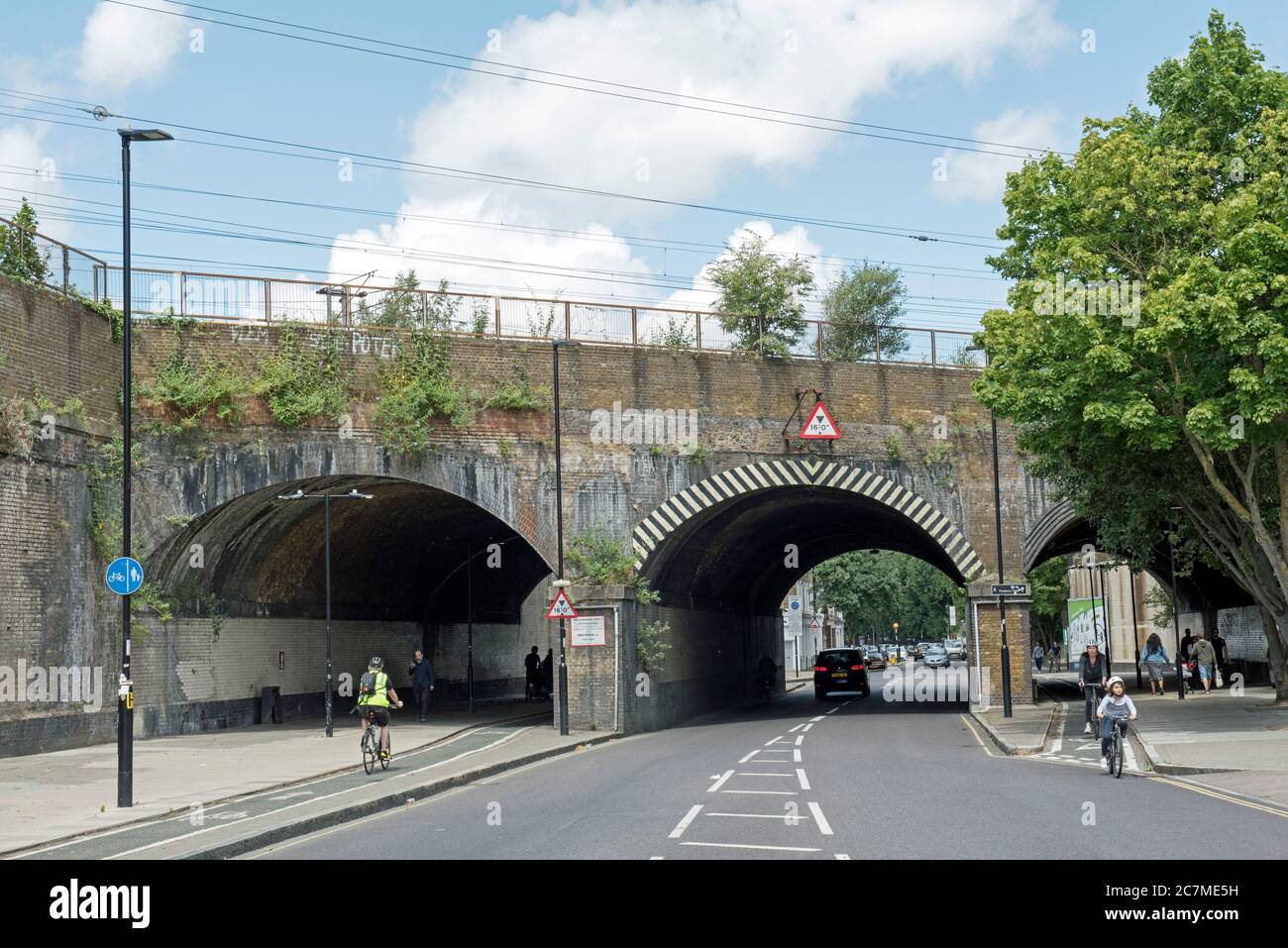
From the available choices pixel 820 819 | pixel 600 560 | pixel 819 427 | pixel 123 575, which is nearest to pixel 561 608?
pixel 600 560

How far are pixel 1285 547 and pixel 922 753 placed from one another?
8005mm

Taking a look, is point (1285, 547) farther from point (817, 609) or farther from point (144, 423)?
point (817, 609)

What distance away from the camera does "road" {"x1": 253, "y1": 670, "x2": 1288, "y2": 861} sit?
37.9 ft

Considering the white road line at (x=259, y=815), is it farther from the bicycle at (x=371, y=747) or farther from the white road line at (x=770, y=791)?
the white road line at (x=770, y=791)

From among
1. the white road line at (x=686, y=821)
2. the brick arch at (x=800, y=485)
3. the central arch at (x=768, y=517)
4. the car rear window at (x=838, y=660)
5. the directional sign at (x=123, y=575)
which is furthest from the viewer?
the car rear window at (x=838, y=660)

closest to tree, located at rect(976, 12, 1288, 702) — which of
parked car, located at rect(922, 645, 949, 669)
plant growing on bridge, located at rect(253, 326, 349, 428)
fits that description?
plant growing on bridge, located at rect(253, 326, 349, 428)

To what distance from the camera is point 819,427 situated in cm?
3188

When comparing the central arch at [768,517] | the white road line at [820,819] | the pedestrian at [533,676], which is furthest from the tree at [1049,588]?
the white road line at [820,819]

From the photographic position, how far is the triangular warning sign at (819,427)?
1251 inches

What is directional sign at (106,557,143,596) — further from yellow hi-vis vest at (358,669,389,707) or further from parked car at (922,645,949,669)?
parked car at (922,645,949,669)

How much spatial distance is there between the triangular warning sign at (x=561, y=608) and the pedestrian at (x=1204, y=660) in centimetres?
1830

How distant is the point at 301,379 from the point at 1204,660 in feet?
81.5

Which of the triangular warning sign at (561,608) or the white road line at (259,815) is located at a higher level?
the triangular warning sign at (561,608)

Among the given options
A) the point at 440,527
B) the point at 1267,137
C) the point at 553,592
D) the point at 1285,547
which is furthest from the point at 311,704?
the point at 1267,137
